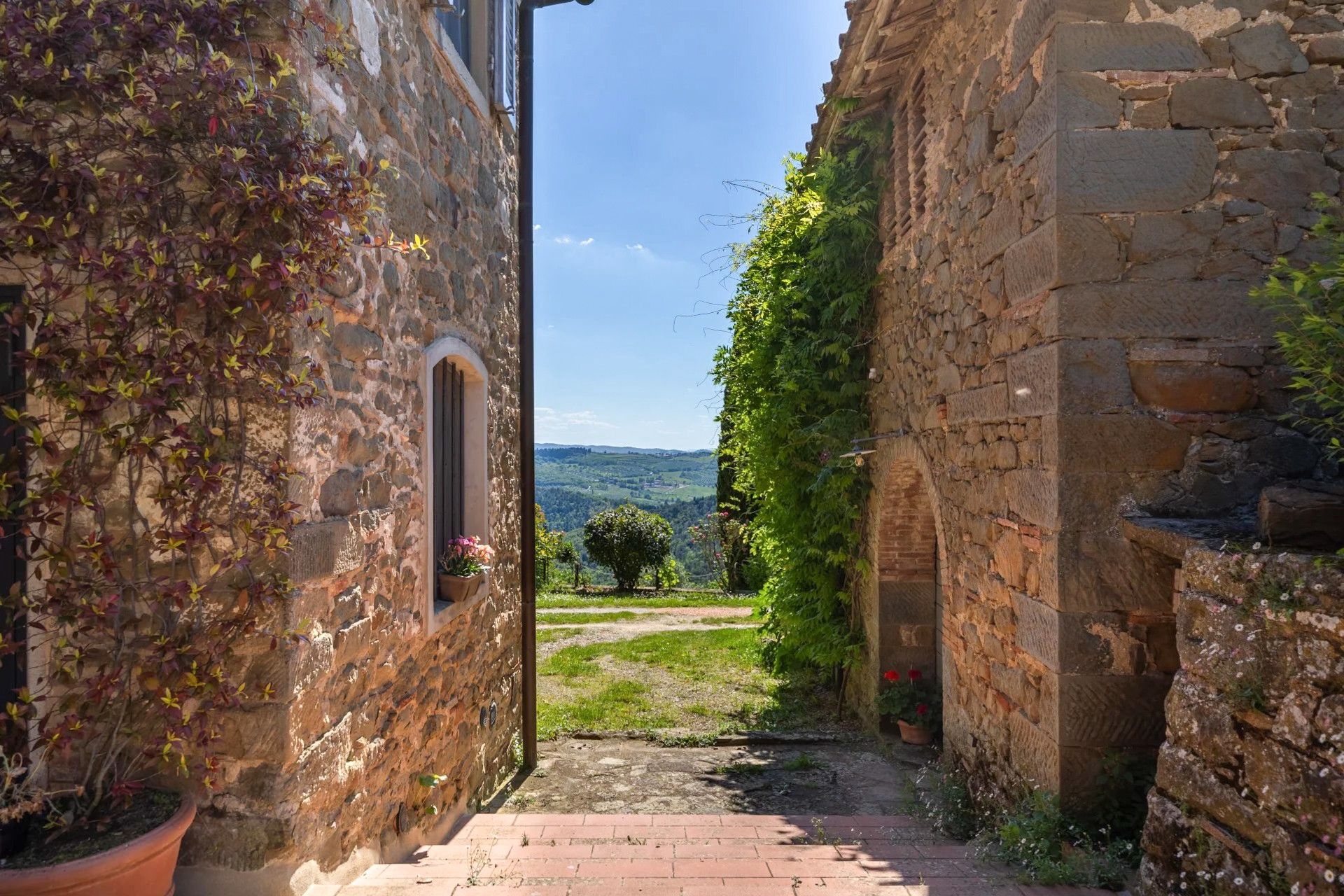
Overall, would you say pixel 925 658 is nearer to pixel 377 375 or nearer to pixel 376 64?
pixel 377 375

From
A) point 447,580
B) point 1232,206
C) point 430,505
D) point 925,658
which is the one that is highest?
point 1232,206

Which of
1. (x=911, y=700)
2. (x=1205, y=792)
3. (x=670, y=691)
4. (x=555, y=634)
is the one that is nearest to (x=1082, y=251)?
(x=1205, y=792)

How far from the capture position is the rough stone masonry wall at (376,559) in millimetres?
2434

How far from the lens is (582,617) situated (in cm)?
1248

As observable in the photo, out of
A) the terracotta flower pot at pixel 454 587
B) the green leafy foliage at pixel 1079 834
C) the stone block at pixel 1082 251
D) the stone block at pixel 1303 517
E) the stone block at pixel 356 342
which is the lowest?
the green leafy foliage at pixel 1079 834

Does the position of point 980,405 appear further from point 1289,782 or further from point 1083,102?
point 1289,782

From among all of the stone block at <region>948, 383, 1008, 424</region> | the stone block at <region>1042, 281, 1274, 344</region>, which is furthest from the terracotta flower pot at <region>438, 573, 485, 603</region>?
the stone block at <region>1042, 281, 1274, 344</region>

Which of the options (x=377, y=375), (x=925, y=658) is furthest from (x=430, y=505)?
(x=925, y=658)

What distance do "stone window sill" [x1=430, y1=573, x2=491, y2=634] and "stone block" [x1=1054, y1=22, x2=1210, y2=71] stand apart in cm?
366

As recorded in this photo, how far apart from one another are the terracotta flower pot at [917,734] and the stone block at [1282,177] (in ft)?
13.0

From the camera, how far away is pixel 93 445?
2.38 meters

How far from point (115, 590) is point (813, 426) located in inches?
202

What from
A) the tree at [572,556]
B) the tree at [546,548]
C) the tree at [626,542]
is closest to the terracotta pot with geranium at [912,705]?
the tree at [626,542]

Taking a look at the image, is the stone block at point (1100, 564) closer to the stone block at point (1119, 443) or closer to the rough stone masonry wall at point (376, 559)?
the stone block at point (1119, 443)
